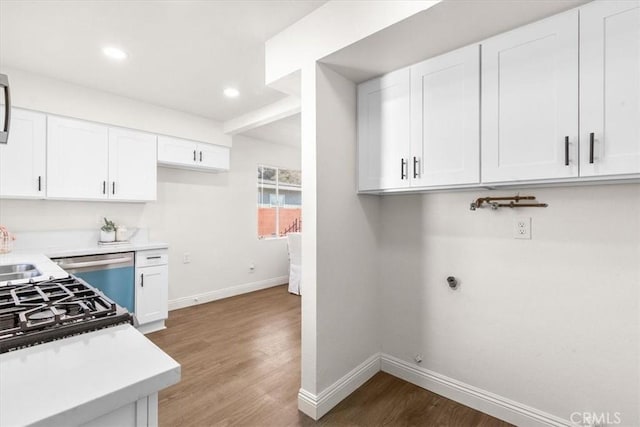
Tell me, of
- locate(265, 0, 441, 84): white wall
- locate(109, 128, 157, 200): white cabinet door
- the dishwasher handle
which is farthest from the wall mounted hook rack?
locate(109, 128, 157, 200): white cabinet door

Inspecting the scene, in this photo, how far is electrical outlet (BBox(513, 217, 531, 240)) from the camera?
189cm

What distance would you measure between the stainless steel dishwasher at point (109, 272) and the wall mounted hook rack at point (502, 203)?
3.23 m

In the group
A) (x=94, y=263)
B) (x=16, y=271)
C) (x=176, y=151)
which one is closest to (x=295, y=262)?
(x=176, y=151)

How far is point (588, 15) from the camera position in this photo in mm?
1473

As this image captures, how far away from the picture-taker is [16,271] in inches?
81.9

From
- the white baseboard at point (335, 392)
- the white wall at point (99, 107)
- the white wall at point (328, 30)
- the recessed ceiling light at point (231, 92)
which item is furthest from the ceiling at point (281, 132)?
the white baseboard at point (335, 392)

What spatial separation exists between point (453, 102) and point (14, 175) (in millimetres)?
3604

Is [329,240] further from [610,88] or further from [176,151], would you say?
[176,151]

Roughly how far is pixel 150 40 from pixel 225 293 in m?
3.40

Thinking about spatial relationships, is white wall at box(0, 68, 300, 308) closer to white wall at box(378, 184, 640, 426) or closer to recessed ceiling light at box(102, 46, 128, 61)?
recessed ceiling light at box(102, 46, 128, 61)

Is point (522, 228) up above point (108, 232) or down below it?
above

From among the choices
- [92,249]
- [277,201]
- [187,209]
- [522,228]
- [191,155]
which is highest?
[191,155]

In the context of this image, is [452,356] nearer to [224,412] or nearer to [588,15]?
[224,412]

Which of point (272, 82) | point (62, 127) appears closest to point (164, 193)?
point (62, 127)
